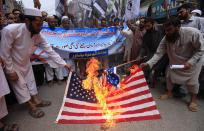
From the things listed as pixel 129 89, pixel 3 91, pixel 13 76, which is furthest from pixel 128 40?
pixel 3 91

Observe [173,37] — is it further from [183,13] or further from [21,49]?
[21,49]

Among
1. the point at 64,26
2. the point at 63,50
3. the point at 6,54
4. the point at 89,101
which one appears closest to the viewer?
the point at 6,54

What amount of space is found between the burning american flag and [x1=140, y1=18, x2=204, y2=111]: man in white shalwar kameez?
2.03ft

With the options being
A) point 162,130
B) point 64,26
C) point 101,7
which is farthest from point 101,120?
point 101,7

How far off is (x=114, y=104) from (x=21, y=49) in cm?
230

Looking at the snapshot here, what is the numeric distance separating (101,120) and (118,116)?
369 mm

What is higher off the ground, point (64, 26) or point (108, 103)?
point (64, 26)

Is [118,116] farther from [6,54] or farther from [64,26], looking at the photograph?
[64,26]

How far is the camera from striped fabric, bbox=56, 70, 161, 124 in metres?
2.68

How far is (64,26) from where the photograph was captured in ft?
16.4

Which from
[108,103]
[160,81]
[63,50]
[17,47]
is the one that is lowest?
[160,81]

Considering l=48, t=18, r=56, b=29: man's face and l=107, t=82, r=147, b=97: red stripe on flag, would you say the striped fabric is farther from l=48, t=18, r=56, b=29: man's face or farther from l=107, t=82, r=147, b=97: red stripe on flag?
l=48, t=18, r=56, b=29: man's face

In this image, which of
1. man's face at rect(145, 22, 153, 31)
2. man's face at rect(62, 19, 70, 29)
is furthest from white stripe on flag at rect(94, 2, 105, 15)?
man's face at rect(145, 22, 153, 31)

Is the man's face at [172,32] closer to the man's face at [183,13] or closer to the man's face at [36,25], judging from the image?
the man's face at [183,13]
